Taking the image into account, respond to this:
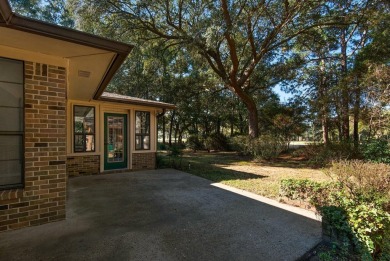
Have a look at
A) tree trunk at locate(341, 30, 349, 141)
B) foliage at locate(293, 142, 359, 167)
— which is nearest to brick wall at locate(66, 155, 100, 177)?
foliage at locate(293, 142, 359, 167)

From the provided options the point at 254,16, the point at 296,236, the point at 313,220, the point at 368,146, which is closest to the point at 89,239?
the point at 296,236

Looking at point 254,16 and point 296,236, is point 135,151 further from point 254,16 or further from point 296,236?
point 254,16

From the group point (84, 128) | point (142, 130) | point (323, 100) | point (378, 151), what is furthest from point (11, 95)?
point (323, 100)

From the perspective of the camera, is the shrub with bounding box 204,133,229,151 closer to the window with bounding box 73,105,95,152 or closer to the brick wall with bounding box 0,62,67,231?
the window with bounding box 73,105,95,152

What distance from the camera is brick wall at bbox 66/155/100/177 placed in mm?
6758

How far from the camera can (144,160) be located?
26.7ft

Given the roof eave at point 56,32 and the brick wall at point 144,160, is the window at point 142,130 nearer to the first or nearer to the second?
the brick wall at point 144,160

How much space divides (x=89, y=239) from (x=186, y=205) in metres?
1.80

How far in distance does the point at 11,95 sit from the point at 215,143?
15702 mm

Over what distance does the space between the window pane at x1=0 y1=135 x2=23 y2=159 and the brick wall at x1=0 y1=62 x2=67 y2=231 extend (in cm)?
12

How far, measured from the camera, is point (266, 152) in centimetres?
1103

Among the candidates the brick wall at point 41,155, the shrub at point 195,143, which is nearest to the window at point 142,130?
the brick wall at point 41,155

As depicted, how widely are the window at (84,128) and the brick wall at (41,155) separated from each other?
4.07 m

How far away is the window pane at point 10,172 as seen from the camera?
2863 mm
